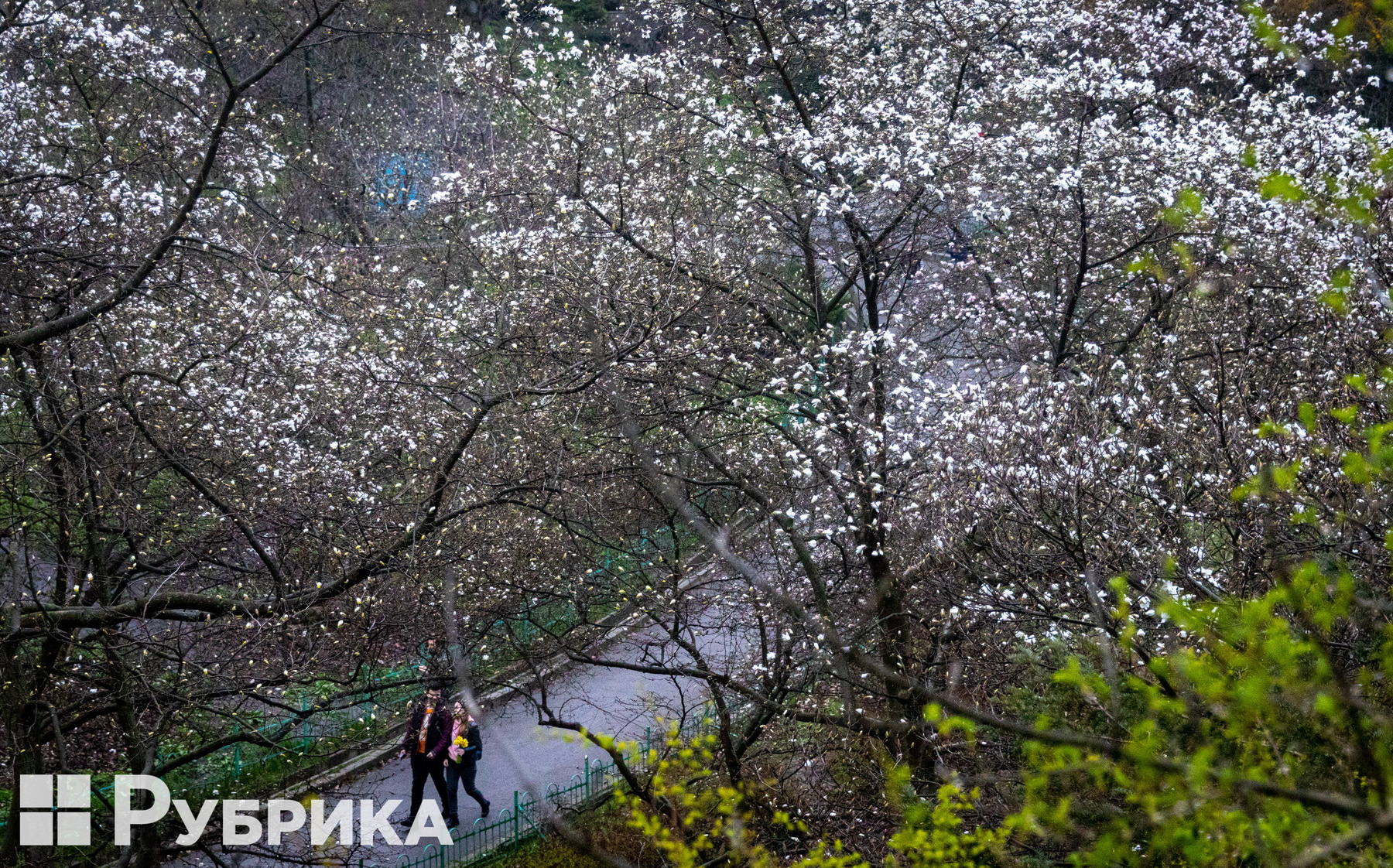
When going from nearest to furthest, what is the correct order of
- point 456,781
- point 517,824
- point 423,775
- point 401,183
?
1. point 423,775
2. point 456,781
3. point 517,824
4. point 401,183

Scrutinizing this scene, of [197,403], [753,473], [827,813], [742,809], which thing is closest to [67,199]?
[197,403]

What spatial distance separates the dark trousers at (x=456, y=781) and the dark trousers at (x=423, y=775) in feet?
0.34

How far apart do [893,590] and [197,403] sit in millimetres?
5651

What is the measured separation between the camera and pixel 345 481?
9547mm

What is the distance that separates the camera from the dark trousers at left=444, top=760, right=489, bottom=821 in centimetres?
988

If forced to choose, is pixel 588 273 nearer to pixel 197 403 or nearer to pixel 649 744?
pixel 197 403

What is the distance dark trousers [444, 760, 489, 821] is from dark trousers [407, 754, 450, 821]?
4.1 inches

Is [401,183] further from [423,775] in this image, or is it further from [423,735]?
[423,775]

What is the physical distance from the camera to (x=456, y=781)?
9883 millimetres

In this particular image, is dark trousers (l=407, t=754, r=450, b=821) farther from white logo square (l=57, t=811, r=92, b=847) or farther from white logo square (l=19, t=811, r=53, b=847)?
white logo square (l=19, t=811, r=53, b=847)

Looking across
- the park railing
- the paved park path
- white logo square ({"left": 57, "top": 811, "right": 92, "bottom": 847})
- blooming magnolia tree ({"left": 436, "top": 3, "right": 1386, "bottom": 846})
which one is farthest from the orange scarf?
white logo square ({"left": 57, "top": 811, "right": 92, "bottom": 847})

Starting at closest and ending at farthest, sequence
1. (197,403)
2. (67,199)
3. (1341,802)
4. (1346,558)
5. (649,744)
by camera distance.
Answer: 1. (1341,802)
2. (1346,558)
3. (197,403)
4. (67,199)
5. (649,744)

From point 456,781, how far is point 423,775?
493 mm

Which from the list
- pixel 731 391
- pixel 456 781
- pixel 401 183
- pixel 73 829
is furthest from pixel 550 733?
pixel 401 183
